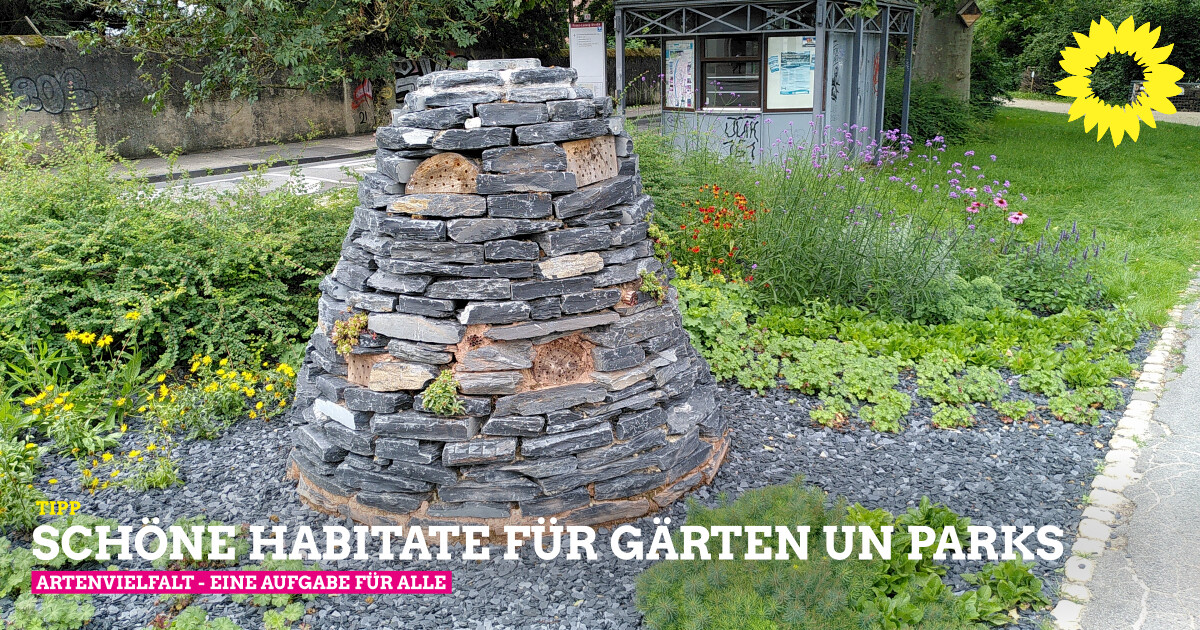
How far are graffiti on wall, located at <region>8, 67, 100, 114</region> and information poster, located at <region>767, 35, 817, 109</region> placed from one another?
1157cm

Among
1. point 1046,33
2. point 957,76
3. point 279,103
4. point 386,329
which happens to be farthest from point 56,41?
point 1046,33

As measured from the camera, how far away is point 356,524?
3.75m

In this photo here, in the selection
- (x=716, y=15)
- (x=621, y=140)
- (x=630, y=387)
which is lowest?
(x=630, y=387)

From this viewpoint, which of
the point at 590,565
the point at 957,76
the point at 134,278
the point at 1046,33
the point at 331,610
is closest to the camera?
the point at 331,610

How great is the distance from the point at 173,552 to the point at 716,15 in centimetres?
996

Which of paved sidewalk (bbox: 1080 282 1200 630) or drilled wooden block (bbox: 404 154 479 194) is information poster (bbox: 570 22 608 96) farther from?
paved sidewalk (bbox: 1080 282 1200 630)

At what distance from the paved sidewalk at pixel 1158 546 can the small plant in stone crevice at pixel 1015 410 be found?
581mm

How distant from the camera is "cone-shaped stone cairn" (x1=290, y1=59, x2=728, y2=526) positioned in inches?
138

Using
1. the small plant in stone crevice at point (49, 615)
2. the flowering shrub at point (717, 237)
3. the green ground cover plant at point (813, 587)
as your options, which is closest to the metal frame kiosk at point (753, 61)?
the flowering shrub at point (717, 237)

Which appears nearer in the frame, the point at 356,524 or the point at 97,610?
the point at 97,610

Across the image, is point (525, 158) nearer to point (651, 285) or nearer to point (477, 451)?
point (651, 285)

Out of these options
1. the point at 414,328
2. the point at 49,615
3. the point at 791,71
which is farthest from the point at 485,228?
the point at 791,71

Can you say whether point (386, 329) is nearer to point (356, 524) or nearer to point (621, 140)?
point (356, 524)

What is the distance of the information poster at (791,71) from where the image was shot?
11227mm
